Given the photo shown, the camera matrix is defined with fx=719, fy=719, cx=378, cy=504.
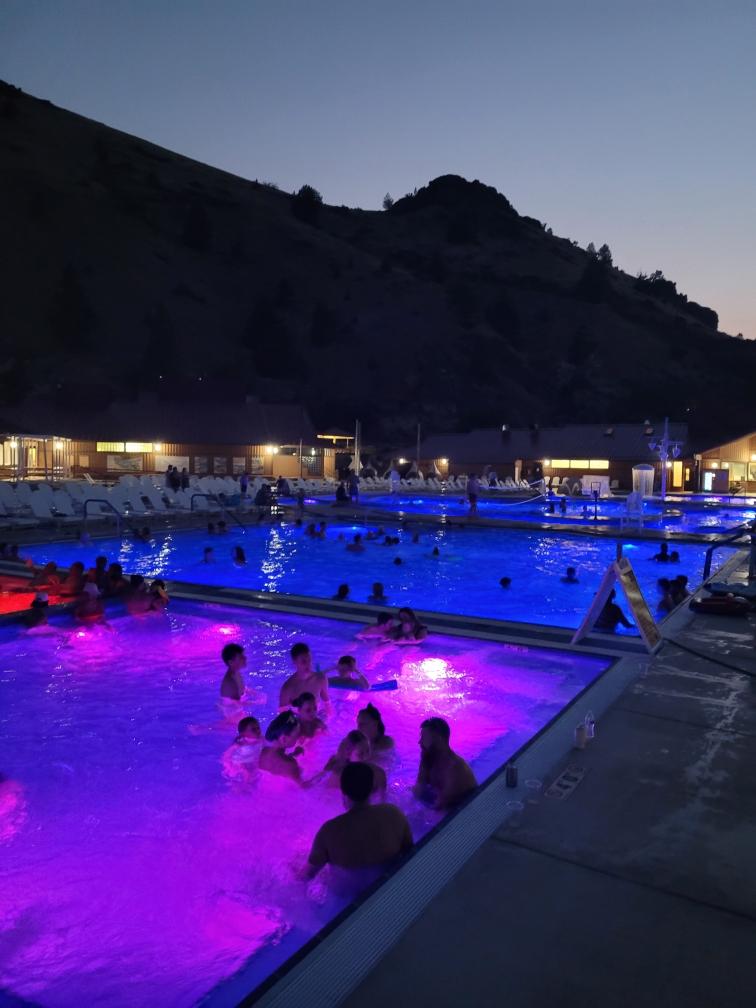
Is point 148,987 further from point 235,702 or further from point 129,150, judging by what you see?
point 129,150

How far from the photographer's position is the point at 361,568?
52.0 ft

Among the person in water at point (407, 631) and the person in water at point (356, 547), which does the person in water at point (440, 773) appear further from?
the person in water at point (356, 547)

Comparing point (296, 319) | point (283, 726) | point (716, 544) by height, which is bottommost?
point (283, 726)

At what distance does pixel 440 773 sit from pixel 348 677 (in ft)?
9.60

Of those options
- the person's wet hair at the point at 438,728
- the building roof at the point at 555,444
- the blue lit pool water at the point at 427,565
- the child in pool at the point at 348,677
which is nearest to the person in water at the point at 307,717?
the child in pool at the point at 348,677

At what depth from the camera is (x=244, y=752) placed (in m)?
5.93

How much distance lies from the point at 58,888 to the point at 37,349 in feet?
279

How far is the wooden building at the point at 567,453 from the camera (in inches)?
1813

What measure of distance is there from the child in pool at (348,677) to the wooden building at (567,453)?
1581 inches

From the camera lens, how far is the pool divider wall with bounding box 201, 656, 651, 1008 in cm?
232

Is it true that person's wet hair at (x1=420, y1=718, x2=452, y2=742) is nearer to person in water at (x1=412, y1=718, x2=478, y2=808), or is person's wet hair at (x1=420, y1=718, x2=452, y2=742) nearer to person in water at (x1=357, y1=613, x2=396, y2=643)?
person in water at (x1=412, y1=718, x2=478, y2=808)

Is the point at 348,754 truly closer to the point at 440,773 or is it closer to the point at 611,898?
the point at 440,773

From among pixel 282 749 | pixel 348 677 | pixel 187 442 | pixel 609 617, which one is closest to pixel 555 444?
pixel 187 442

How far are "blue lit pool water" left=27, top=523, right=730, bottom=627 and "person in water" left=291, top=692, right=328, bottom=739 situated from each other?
6278 millimetres
